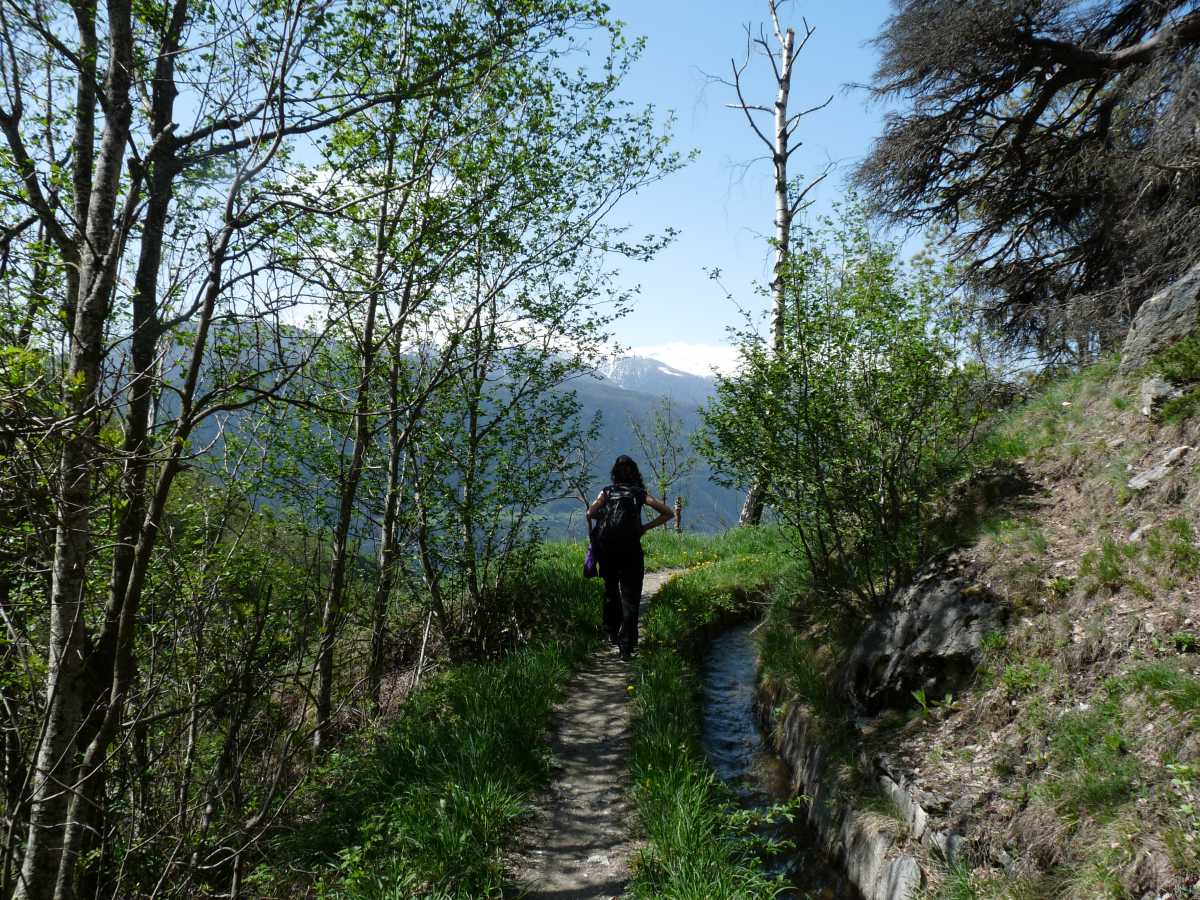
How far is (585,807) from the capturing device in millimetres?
4734

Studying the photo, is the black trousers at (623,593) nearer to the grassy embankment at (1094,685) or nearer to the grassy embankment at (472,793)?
the grassy embankment at (472,793)

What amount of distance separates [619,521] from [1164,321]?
205 inches

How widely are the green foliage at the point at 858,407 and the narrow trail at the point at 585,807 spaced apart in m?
2.52

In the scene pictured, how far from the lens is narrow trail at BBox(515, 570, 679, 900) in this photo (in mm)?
3949

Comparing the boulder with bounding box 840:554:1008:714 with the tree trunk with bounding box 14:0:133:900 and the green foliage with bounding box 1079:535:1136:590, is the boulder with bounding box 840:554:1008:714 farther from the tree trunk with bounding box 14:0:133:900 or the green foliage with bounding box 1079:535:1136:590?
the tree trunk with bounding box 14:0:133:900

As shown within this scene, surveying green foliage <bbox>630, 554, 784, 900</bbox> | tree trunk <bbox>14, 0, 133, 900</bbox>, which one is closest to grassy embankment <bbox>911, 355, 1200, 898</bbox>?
green foliage <bbox>630, 554, 784, 900</bbox>

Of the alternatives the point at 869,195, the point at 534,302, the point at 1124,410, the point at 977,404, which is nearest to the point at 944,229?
the point at 869,195

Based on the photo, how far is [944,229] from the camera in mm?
10477

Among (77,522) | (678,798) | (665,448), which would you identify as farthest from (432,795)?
(665,448)

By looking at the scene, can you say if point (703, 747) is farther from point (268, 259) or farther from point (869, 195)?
point (869, 195)

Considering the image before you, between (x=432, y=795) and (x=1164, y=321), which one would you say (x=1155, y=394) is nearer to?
(x=1164, y=321)

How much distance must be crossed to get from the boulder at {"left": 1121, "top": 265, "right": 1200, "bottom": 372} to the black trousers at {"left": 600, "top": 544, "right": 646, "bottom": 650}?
492cm

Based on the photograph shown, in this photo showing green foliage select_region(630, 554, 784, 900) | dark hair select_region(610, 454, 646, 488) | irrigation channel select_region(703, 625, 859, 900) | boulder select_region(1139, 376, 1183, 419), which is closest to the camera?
green foliage select_region(630, 554, 784, 900)

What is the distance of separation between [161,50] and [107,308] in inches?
58.9
